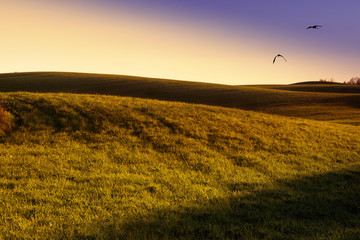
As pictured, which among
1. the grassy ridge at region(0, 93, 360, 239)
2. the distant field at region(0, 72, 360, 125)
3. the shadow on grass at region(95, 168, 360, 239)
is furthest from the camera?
the distant field at region(0, 72, 360, 125)

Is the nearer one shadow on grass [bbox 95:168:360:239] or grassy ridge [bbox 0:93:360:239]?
shadow on grass [bbox 95:168:360:239]

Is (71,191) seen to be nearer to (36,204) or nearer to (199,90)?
(36,204)

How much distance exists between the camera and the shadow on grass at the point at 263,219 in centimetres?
623

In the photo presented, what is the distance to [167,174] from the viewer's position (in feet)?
34.6

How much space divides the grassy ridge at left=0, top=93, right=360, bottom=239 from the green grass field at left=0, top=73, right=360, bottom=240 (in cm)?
4

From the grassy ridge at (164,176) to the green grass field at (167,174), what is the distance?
44 millimetres

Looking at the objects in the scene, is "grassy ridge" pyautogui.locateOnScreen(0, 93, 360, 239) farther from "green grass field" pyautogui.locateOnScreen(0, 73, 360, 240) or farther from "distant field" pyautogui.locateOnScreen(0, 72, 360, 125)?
"distant field" pyautogui.locateOnScreen(0, 72, 360, 125)

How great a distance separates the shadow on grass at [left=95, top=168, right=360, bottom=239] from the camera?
6227mm

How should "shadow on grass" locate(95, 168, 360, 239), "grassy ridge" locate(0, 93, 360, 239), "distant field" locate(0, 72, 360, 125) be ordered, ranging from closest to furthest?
"shadow on grass" locate(95, 168, 360, 239) → "grassy ridge" locate(0, 93, 360, 239) → "distant field" locate(0, 72, 360, 125)

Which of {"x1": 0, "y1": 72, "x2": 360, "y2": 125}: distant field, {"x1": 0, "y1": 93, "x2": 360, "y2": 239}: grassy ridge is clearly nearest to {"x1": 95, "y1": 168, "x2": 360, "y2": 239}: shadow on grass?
{"x1": 0, "y1": 93, "x2": 360, "y2": 239}: grassy ridge

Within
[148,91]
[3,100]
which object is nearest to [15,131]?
[3,100]

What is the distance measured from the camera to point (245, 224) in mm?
6789

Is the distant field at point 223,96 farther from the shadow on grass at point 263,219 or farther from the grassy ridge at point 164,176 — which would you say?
the shadow on grass at point 263,219

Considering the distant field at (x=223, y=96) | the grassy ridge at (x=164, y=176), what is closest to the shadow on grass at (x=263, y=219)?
the grassy ridge at (x=164, y=176)
